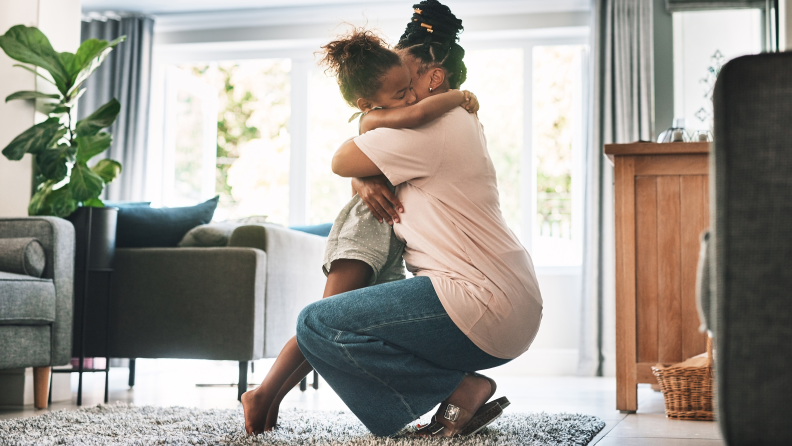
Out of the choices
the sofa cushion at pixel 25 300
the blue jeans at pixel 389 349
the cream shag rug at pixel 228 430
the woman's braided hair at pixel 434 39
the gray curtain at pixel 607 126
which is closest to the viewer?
the blue jeans at pixel 389 349

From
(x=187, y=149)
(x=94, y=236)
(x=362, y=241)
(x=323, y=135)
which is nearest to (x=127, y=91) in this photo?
(x=187, y=149)

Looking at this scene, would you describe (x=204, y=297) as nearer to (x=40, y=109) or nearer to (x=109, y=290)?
(x=109, y=290)

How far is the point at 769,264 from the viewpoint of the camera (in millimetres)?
666

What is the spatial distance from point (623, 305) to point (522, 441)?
0.95m

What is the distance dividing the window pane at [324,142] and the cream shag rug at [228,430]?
3017 millimetres

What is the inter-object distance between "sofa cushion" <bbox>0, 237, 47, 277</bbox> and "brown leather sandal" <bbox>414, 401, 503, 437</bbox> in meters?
1.50

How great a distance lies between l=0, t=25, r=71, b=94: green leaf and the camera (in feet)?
8.92

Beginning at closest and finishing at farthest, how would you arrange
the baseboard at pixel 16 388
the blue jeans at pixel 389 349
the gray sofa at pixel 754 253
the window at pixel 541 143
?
the gray sofa at pixel 754 253 < the blue jeans at pixel 389 349 < the baseboard at pixel 16 388 < the window at pixel 541 143

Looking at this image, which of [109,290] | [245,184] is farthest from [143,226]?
[245,184]

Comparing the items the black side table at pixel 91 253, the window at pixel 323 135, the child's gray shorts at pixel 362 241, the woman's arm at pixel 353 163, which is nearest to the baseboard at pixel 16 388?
the black side table at pixel 91 253

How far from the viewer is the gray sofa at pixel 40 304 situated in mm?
2230

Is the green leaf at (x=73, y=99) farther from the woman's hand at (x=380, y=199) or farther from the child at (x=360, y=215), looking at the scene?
the woman's hand at (x=380, y=199)

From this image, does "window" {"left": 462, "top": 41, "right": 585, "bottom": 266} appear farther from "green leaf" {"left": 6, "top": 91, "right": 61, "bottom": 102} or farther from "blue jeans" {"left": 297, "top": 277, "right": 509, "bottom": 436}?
"blue jeans" {"left": 297, "top": 277, "right": 509, "bottom": 436}

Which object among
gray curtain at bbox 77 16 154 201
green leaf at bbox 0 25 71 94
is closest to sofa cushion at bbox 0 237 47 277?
green leaf at bbox 0 25 71 94
